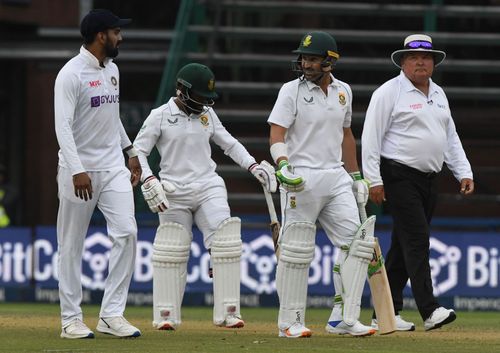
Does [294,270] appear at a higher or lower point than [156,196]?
lower

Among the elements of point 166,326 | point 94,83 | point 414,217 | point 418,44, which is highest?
point 418,44

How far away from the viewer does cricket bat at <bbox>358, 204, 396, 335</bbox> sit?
9.52 metres

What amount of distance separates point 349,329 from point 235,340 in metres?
0.76

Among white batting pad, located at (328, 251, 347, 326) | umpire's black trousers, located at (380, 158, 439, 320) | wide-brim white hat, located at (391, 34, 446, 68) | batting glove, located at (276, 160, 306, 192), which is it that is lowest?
white batting pad, located at (328, 251, 347, 326)

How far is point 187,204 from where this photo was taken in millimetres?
10188

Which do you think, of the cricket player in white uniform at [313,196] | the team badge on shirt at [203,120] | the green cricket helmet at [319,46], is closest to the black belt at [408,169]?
the cricket player in white uniform at [313,196]

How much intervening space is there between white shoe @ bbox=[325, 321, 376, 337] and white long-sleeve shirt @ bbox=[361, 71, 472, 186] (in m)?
1.18

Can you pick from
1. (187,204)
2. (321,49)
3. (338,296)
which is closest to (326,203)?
(338,296)

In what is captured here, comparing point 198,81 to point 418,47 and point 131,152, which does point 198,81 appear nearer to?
point 131,152

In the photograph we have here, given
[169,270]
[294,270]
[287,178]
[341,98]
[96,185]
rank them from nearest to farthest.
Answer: [287,178], [96,185], [294,270], [341,98], [169,270]

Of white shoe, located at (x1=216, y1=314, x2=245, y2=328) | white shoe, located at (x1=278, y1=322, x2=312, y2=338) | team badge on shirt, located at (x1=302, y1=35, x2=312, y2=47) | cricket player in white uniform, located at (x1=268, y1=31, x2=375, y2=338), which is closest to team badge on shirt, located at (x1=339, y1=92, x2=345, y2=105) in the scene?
cricket player in white uniform, located at (x1=268, y1=31, x2=375, y2=338)

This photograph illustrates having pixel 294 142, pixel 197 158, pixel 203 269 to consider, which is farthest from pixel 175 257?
pixel 203 269

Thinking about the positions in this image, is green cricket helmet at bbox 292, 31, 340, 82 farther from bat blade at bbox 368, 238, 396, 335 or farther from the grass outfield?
the grass outfield

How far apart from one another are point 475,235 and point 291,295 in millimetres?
6039
